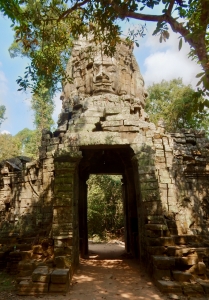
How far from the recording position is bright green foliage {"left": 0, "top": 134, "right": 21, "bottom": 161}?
2658 cm

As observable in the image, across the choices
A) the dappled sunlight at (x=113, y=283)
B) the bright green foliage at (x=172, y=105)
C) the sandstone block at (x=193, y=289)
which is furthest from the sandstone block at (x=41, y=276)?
the bright green foliage at (x=172, y=105)

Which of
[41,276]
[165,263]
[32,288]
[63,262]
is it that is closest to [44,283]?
[41,276]

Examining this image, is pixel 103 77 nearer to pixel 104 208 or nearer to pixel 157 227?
pixel 157 227

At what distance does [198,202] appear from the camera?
892 cm

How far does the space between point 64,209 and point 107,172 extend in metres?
5.12

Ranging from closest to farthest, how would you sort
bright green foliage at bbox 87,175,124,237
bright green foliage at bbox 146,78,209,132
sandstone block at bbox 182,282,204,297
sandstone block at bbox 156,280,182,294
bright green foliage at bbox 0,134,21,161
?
sandstone block at bbox 182,282,204,297, sandstone block at bbox 156,280,182,294, bright green foliage at bbox 87,175,124,237, bright green foliage at bbox 146,78,209,132, bright green foliage at bbox 0,134,21,161

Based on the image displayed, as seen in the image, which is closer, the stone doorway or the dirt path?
the dirt path

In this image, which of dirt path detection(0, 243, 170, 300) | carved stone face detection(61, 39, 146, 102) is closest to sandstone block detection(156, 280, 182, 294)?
dirt path detection(0, 243, 170, 300)

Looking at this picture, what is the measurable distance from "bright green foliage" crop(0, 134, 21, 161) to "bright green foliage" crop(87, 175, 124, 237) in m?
10.3

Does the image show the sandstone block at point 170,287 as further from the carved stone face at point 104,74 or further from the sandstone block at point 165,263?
the carved stone face at point 104,74

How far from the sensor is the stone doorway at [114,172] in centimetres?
981

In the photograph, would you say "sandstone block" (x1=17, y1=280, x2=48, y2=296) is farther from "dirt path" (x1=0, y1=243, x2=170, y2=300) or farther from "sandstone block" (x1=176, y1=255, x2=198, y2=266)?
"sandstone block" (x1=176, y1=255, x2=198, y2=266)

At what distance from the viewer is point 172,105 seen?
2145cm

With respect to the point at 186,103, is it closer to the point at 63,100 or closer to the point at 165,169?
the point at 63,100
